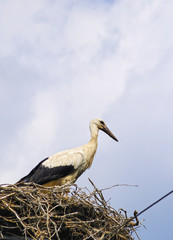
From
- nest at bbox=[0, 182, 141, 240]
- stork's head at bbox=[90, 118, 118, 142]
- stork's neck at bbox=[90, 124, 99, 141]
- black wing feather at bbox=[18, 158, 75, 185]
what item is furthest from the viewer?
stork's head at bbox=[90, 118, 118, 142]

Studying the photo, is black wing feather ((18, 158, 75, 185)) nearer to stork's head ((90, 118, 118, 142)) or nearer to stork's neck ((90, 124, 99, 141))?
stork's neck ((90, 124, 99, 141))

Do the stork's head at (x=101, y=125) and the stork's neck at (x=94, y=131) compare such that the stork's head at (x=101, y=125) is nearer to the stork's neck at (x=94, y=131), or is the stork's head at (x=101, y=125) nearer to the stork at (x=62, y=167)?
the stork's neck at (x=94, y=131)

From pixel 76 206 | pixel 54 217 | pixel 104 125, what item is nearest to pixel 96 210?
pixel 76 206

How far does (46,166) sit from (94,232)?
176 centimetres

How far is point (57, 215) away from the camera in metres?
5.23

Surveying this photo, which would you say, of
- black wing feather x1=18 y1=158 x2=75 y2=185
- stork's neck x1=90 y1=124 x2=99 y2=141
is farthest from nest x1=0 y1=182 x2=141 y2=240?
stork's neck x1=90 y1=124 x2=99 y2=141

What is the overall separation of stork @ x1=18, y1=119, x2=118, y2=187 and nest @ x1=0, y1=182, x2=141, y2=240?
3.28 feet

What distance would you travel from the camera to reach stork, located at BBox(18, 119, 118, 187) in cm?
659

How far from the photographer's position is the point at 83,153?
6895mm

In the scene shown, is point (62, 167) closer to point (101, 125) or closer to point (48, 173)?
point (48, 173)

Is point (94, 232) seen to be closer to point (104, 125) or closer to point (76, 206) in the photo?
Answer: point (76, 206)

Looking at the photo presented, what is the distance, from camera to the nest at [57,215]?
16.0 ft

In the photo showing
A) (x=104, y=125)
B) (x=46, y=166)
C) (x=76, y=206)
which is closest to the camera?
(x=76, y=206)

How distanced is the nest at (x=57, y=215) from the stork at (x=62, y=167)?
999 millimetres
